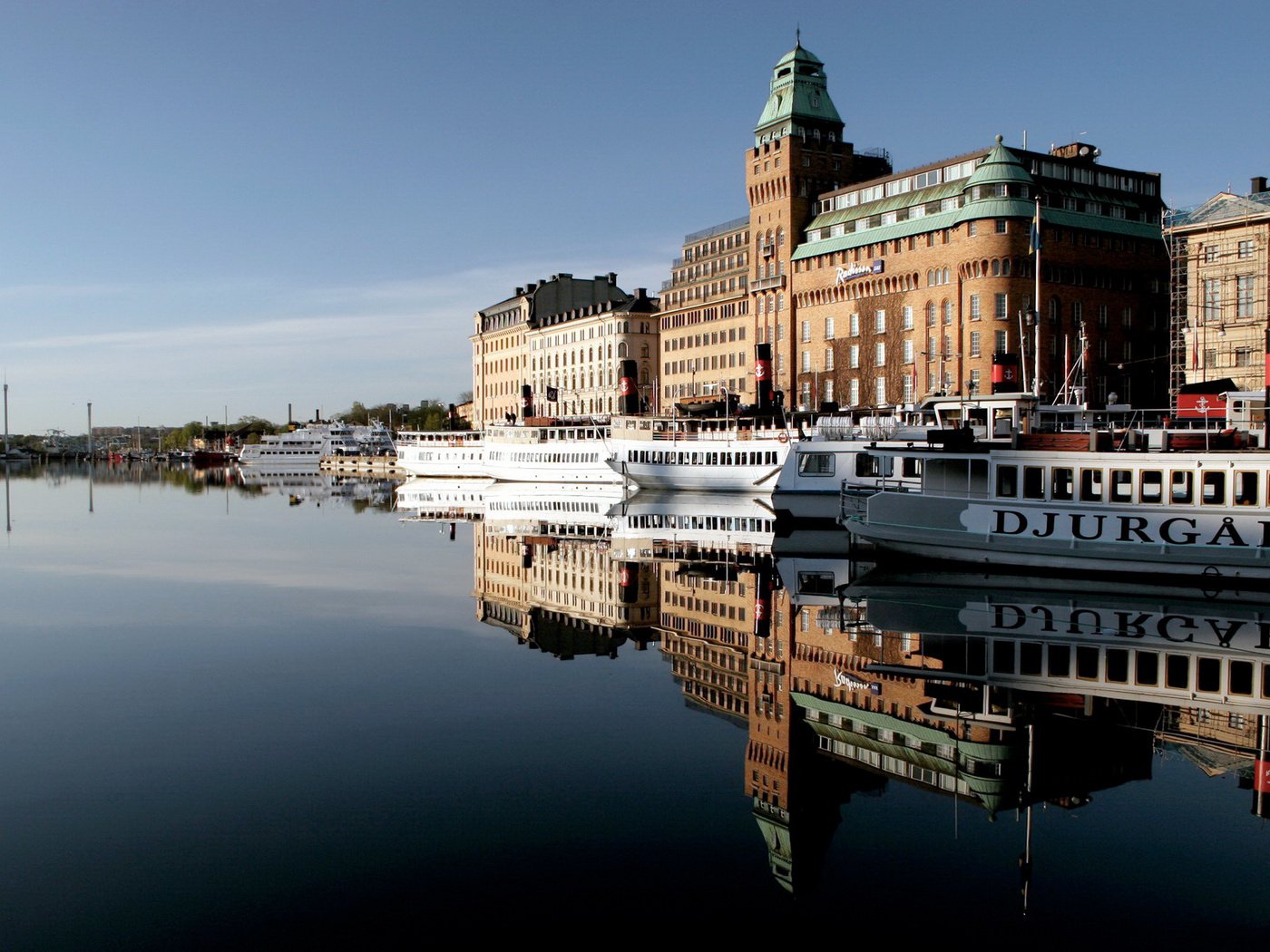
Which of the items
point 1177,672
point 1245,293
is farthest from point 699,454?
point 1177,672

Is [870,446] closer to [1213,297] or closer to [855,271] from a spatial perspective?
[1213,297]

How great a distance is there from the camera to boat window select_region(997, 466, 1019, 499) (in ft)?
121

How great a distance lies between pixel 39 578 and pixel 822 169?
90.3 meters

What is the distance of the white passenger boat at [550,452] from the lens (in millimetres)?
91188

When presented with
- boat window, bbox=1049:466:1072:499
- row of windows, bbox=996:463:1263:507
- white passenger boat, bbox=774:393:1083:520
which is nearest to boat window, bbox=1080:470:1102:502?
row of windows, bbox=996:463:1263:507

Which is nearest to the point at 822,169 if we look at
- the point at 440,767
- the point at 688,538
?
the point at 688,538

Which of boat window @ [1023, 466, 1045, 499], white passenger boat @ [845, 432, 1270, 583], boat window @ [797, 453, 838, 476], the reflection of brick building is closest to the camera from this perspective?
the reflection of brick building

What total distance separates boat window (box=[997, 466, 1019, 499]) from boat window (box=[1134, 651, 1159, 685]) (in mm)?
13875

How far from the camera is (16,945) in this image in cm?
1068

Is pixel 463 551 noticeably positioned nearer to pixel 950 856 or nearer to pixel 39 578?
pixel 39 578

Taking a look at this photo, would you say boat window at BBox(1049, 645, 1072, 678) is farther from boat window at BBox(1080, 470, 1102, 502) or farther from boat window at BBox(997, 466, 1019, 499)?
boat window at BBox(997, 466, 1019, 499)

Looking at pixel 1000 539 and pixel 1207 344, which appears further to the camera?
pixel 1207 344

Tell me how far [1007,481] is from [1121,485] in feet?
11.7

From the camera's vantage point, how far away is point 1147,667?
22.3 metres
